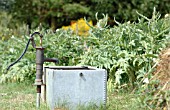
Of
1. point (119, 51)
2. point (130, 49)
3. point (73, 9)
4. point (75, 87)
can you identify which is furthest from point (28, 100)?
point (73, 9)

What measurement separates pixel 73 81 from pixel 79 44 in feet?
10.6

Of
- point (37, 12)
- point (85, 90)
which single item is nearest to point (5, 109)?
point (85, 90)

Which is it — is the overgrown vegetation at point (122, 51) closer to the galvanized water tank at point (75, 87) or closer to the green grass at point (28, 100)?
the green grass at point (28, 100)

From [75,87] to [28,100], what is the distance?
4.35ft

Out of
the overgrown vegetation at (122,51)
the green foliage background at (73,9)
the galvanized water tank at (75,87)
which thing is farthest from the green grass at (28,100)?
the green foliage background at (73,9)

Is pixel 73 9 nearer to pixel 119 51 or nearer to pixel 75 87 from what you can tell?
pixel 119 51

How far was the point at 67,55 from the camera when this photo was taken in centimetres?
752

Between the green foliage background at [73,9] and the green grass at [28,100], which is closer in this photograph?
the green grass at [28,100]

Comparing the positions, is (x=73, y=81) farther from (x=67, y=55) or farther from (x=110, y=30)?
(x=67, y=55)

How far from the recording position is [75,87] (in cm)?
447

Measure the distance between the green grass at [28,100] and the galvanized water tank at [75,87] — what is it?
0.10 meters

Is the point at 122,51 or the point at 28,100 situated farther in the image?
the point at 122,51

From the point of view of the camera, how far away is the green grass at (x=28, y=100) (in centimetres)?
483

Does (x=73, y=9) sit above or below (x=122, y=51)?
above
